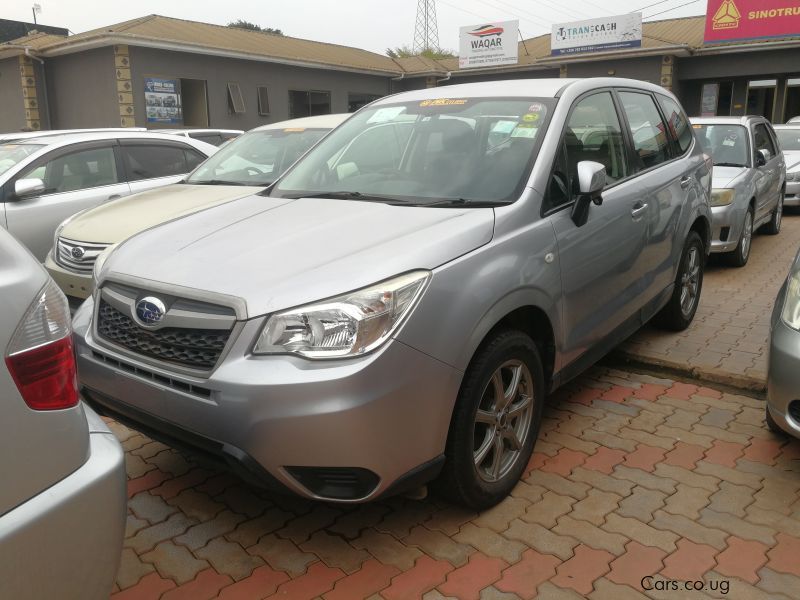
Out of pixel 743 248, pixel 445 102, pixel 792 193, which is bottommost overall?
pixel 743 248

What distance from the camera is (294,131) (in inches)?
261

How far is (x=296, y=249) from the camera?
278 cm

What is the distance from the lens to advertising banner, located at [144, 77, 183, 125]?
691 inches

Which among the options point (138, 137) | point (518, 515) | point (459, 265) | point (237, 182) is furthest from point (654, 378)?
point (138, 137)

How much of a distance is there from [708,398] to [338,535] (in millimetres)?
2533

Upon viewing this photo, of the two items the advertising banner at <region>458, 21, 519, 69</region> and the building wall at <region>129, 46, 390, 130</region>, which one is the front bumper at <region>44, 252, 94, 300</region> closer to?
the building wall at <region>129, 46, 390, 130</region>

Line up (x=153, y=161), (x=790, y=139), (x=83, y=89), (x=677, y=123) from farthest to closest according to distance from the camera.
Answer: (x=83, y=89)
(x=790, y=139)
(x=153, y=161)
(x=677, y=123)

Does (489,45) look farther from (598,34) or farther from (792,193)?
(792,193)

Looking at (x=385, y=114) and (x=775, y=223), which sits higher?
(x=385, y=114)

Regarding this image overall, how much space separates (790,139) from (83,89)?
16.4 metres

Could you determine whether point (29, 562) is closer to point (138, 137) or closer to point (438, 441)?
point (438, 441)

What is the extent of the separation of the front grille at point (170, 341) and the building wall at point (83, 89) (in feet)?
53.4

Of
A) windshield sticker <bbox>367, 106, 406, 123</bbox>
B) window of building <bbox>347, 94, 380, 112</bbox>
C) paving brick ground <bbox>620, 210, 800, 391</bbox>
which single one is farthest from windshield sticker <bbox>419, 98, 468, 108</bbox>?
A: window of building <bbox>347, 94, 380, 112</bbox>

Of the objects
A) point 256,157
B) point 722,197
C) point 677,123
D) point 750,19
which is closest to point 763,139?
point 722,197
